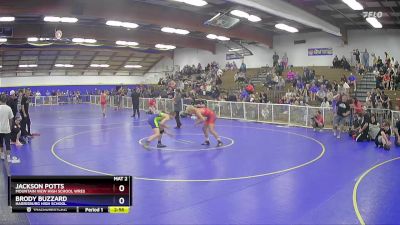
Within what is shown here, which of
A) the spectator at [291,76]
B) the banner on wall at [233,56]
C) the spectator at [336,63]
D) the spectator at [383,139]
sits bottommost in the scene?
the spectator at [383,139]

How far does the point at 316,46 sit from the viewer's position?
103ft

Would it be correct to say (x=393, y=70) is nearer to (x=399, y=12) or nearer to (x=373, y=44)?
(x=399, y=12)

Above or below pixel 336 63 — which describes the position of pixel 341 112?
below

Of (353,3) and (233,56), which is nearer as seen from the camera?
(353,3)

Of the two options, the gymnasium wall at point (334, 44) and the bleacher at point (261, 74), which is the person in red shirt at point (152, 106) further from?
the gymnasium wall at point (334, 44)

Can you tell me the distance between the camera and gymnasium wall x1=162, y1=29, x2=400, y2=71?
90.7ft

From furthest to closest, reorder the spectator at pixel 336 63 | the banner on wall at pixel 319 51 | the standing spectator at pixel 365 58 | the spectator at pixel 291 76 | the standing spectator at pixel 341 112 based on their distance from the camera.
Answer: the banner on wall at pixel 319 51 < the spectator at pixel 336 63 < the spectator at pixel 291 76 < the standing spectator at pixel 365 58 < the standing spectator at pixel 341 112

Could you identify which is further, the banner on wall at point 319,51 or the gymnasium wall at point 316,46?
the banner on wall at point 319,51

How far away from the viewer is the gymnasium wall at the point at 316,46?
27656 millimetres
